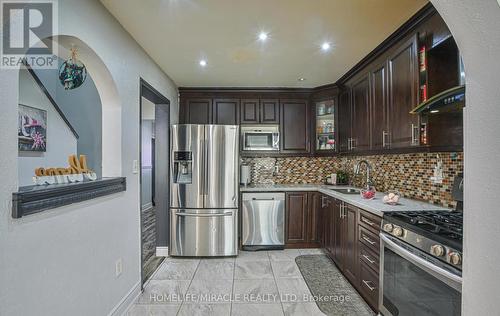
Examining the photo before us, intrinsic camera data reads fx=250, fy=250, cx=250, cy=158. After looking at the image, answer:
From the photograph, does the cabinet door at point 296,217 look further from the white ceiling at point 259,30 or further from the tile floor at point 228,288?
the white ceiling at point 259,30

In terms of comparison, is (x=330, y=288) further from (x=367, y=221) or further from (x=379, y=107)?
(x=379, y=107)

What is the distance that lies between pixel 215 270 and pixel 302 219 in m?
1.43

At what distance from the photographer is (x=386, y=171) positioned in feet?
9.49

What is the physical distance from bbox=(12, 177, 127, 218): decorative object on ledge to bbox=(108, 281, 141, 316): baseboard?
0.98 metres

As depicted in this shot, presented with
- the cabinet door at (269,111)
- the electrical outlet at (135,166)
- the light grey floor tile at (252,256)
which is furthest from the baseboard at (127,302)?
the cabinet door at (269,111)

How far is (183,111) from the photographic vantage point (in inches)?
157

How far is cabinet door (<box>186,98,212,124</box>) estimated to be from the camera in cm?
397

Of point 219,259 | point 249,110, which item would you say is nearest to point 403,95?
point 249,110

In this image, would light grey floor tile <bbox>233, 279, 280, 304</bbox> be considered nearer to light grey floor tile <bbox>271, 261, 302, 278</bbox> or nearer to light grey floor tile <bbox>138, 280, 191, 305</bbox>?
light grey floor tile <bbox>271, 261, 302, 278</bbox>

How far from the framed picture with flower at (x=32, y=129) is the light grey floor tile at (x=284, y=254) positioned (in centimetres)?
295

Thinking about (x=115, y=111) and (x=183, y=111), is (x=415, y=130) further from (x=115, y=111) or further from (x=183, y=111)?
(x=183, y=111)

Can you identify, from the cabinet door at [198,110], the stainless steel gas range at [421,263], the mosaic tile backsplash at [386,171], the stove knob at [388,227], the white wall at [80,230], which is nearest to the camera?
the white wall at [80,230]

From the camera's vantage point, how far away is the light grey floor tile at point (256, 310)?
2179 mm

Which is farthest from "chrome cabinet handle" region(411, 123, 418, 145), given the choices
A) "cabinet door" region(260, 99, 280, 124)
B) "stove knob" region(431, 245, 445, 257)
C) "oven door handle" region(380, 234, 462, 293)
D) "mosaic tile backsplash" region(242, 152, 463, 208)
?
"cabinet door" region(260, 99, 280, 124)
